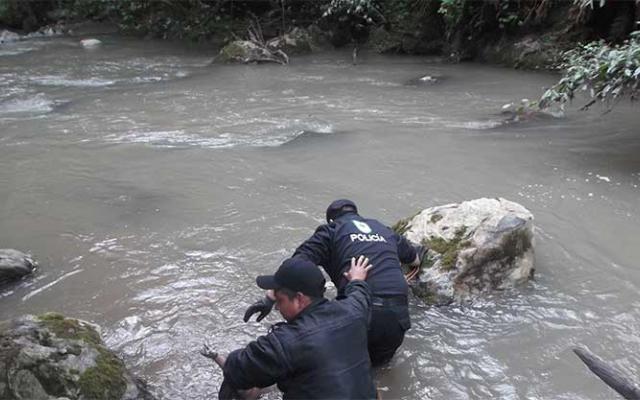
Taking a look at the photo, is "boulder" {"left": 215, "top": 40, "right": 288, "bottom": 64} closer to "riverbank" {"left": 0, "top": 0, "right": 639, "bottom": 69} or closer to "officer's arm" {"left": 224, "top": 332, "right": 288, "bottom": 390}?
"riverbank" {"left": 0, "top": 0, "right": 639, "bottom": 69}

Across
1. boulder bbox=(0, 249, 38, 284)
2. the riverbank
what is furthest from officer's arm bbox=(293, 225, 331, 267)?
the riverbank

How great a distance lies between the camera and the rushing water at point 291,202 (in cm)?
417

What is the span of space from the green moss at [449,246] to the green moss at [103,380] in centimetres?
256

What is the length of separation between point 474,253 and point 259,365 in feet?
7.92

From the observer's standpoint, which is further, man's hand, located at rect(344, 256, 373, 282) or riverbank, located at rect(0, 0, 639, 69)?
riverbank, located at rect(0, 0, 639, 69)

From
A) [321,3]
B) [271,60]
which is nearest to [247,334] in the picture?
[271,60]

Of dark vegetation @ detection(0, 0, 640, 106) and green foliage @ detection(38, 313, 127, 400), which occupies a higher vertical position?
dark vegetation @ detection(0, 0, 640, 106)

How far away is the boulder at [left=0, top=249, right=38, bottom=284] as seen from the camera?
16.6 feet

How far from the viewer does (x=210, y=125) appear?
984 centimetres

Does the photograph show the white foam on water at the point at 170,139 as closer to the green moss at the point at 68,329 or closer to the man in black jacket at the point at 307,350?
the green moss at the point at 68,329

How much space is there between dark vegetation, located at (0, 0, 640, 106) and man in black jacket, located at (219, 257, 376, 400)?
5151 mm

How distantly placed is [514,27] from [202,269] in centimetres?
1193

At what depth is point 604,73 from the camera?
6750mm

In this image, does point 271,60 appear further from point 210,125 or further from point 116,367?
point 116,367
